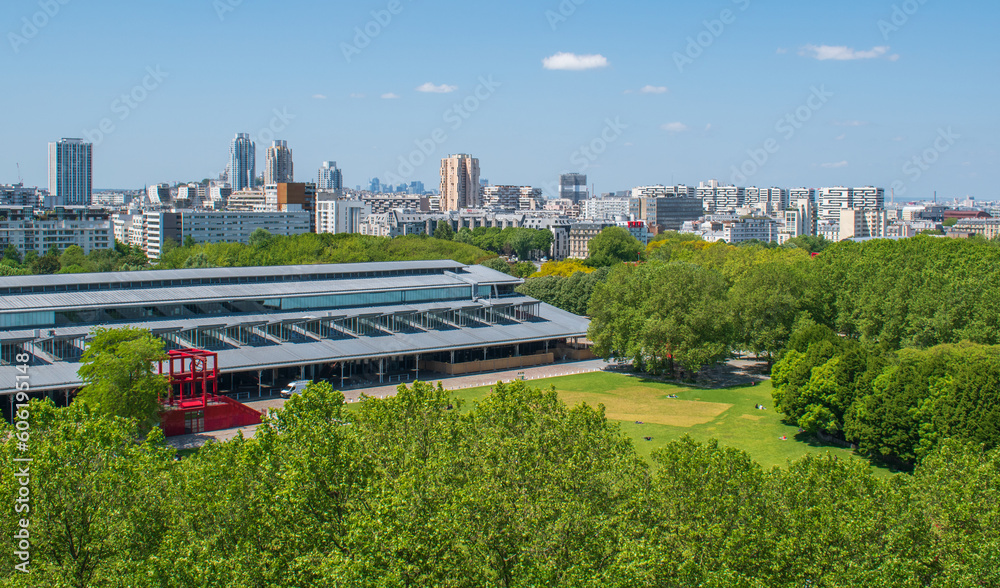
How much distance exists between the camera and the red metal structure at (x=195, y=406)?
156 ft

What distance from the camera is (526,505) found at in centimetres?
2183

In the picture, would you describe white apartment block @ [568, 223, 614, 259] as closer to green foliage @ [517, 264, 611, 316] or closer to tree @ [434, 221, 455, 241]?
tree @ [434, 221, 455, 241]

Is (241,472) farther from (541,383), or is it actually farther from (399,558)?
(541,383)

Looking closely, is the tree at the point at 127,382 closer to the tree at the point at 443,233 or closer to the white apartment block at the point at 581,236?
the tree at the point at 443,233

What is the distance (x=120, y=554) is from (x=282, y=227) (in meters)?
169

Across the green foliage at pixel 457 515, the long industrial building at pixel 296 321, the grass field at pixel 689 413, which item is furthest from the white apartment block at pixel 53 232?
the green foliage at pixel 457 515

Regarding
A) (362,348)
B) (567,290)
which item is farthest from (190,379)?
(567,290)

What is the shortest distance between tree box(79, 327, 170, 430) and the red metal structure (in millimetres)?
3509

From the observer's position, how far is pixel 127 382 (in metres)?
42.4

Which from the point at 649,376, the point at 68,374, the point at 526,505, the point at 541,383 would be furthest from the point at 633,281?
the point at 526,505

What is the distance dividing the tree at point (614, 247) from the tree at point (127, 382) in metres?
88.9

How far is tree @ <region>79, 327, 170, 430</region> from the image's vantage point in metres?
41.5

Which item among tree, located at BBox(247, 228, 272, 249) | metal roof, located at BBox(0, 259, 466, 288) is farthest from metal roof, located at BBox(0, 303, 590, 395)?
tree, located at BBox(247, 228, 272, 249)

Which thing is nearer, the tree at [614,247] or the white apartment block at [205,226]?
the tree at [614,247]
